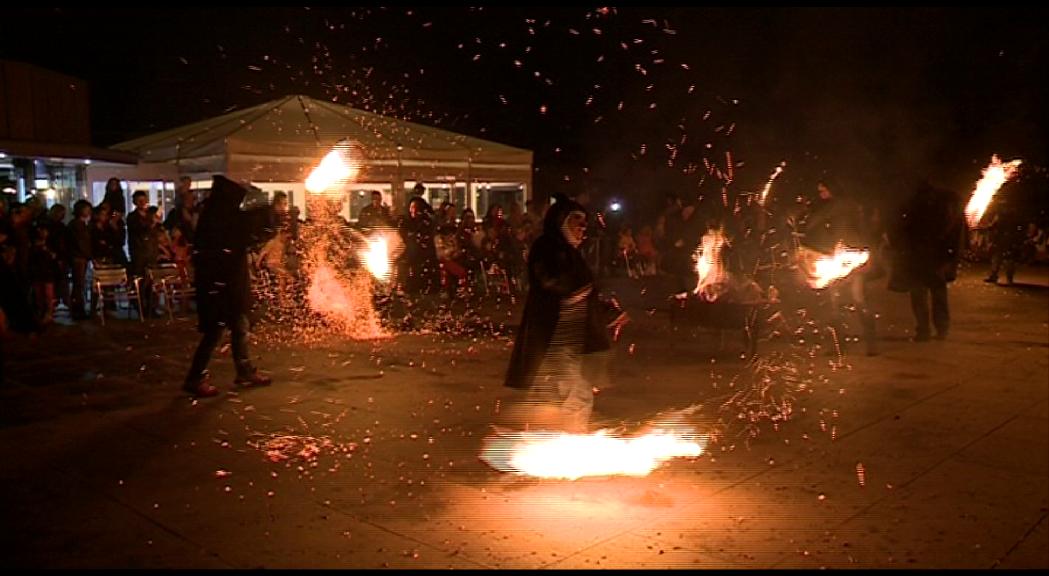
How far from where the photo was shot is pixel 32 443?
608cm

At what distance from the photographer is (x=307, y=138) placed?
562 inches

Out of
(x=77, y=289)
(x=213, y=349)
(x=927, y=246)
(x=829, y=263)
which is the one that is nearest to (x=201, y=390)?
(x=213, y=349)

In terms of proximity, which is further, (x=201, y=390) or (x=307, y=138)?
(x=307, y=138)

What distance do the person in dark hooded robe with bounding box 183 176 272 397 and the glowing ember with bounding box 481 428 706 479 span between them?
2.70 metres

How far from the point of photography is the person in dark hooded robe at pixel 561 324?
5.70 meters

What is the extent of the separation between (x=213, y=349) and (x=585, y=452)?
11.5 feet

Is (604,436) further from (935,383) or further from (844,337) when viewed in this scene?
(844,337)

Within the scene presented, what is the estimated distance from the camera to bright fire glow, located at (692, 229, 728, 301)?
940 centimetres

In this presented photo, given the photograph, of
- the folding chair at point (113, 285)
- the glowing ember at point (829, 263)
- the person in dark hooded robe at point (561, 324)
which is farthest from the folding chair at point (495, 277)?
the person in dark hooded robe at point (561, 324)

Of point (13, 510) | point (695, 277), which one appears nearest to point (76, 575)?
point (13, 510)

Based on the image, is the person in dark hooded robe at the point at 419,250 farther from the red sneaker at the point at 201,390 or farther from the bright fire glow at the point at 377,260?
the red sneaker at the point at 201,390

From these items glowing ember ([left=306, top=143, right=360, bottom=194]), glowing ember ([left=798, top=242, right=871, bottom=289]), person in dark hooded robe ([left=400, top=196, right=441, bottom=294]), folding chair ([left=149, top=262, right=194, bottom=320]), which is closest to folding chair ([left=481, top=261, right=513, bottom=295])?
person in dark hooded robe ([left=400, top=196, right=441, bottom=294])

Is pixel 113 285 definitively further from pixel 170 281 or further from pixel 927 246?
pixel 927 246

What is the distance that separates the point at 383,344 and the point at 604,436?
14.1 feet
